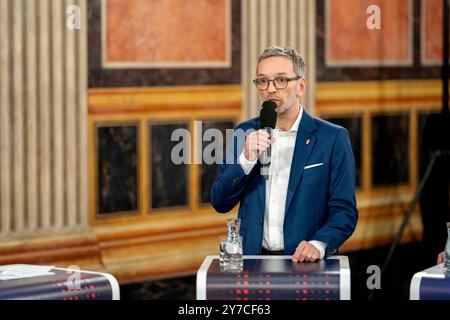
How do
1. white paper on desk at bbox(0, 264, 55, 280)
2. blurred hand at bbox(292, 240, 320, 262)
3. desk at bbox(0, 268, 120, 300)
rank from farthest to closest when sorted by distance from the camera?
blurred hand at bbox(292, 240, 320, 262)
white paper on desk at bbox(0, 264, 55, 280)
desk at bbox(0, 268, 120, 300)

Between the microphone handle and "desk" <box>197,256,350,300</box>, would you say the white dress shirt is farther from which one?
"desk" <box>197,256,350,300</box>

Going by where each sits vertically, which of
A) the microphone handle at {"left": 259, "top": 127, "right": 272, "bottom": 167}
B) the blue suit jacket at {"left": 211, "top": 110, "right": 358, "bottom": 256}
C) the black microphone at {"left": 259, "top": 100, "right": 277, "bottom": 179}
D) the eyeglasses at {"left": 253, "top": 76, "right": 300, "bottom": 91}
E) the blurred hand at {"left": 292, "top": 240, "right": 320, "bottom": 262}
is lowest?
the blurred hand at {"left": 292, "top": 240, "right": 320, "bottom": 262}

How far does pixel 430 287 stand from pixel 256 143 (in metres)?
0.65

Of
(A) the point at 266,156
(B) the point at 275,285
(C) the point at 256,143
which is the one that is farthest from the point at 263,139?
(B) the point at 275,285

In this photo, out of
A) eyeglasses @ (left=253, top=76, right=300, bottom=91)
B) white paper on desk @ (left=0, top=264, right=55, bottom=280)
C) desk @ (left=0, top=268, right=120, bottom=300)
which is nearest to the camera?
desk @ (left=0, top=268, right=120, bottom=300)

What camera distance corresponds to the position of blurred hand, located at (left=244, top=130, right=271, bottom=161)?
9.08 feet

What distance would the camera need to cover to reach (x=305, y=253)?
278 centimetres

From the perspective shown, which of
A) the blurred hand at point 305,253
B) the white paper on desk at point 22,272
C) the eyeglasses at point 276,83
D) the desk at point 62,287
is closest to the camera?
the desk at point 62,287

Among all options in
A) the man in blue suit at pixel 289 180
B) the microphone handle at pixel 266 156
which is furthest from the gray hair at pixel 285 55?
the microphone handle at pixel 266 156

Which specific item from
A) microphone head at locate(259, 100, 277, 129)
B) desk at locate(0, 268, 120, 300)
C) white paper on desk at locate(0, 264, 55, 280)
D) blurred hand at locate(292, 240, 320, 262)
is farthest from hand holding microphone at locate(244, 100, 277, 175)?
white paper on desk at locate(0, 264, 55, 280)

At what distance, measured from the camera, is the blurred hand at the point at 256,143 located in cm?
277

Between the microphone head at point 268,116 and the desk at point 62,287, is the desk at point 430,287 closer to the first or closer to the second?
the microphone head at point 268,116

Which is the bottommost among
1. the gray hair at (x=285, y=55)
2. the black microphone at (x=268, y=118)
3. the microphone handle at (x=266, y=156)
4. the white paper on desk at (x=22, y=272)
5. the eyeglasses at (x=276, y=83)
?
the white paper on desk at (x=22, y=272)

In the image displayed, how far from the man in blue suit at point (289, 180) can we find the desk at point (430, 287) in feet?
1.21
